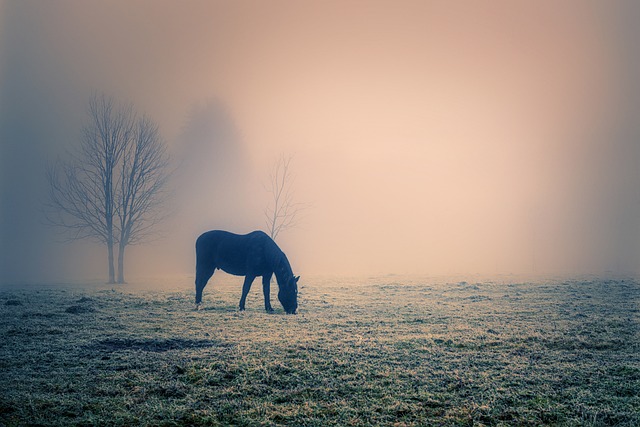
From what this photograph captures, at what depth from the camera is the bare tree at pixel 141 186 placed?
1595 cm

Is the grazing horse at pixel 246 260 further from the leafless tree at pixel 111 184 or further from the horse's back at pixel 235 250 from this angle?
the leafless tree at pixel 111 184

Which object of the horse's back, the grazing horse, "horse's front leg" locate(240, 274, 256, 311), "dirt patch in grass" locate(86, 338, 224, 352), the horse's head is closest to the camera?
"dirt patch in grass" locate(86, 338, 224, 352)

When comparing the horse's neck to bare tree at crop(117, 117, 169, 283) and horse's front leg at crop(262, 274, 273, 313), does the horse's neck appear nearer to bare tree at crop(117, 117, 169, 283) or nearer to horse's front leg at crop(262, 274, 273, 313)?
horse's front leg at crop(262, 274, 273, 313)

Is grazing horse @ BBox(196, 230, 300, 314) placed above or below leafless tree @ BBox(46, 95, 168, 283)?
below

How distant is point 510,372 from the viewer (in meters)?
6.24

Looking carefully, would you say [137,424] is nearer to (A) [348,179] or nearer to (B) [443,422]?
(B) [443,422]

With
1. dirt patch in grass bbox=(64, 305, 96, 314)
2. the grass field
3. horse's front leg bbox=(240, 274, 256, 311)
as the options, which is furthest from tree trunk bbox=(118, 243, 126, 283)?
horse's front leg bbox=(240, 274, 256, 311)

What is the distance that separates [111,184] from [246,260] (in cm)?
679

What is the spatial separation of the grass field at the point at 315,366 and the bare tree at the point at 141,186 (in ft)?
17.6

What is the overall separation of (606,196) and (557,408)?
28.8 metres

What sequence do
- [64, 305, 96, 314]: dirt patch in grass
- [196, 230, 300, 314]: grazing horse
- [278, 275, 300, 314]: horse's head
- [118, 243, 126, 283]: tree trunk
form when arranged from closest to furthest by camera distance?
[64, 305, 96, 314]: dirt patch in grass < [278, 275, 300, 314]: horse's head < [196, 230, 300, 314]: grazing horse < [118, 243, 126, 283]: tree trunk

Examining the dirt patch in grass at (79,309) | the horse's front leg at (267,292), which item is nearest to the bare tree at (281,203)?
the horse's front leg at (267,292)

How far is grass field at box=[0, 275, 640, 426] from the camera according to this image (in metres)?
4.72

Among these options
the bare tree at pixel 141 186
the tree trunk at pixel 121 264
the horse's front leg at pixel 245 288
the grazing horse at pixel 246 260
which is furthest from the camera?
the tree trunk at pixel 121 264
